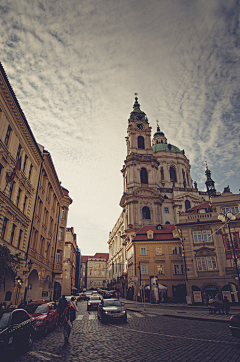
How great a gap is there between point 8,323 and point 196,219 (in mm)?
30364

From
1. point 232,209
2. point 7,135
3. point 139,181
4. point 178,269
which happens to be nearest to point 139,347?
point 7,135

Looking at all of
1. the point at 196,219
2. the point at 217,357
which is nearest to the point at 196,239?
the point at 196,219

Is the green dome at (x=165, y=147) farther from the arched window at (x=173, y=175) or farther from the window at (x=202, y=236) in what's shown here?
the window at (x=202, y=236)

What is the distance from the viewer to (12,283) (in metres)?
22.2

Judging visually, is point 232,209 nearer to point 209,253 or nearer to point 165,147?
point 209,253

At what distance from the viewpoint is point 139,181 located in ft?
229

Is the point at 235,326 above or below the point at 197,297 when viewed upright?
below

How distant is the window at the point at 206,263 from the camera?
3338cm

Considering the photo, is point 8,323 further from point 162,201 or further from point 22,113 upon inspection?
point 162,201

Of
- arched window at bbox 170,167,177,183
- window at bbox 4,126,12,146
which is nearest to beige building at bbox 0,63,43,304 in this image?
window at bbox 4,126,12,146

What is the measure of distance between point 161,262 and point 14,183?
1116 inches

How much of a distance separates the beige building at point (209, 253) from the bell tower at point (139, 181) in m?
27.1

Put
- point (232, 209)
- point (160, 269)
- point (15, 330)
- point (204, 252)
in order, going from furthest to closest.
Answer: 1. point (160, 269)
2. point (232, 209)
3. point (204, 252)
4. point (15, 330)

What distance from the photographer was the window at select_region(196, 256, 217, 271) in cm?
3338
